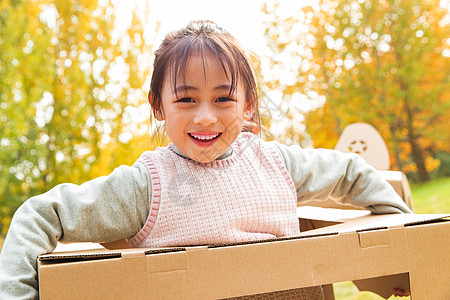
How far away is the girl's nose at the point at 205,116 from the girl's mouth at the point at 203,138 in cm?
3

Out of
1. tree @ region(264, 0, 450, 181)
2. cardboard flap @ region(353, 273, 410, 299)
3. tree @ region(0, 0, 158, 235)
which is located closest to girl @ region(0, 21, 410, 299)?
cardboard flap @ region(353, 273, 410, 299)

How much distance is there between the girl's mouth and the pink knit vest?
50mm

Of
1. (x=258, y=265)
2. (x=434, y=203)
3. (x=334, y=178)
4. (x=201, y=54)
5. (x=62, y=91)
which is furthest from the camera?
(x=434, y=203)

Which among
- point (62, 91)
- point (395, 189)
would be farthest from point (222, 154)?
point (62, 91)

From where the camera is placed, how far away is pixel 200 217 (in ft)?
2.37

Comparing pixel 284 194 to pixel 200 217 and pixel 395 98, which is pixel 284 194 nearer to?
pixel 200 217

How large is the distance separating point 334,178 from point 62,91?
2076 mm

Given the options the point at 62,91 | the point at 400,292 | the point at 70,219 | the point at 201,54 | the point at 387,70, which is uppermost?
the point at 387,70

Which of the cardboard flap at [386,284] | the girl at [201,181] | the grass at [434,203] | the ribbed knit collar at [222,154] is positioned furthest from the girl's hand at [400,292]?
the grass at [434,203]

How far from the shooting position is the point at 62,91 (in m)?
2.60

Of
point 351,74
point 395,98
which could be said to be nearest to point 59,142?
point 351,74

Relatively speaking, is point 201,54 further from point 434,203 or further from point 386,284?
point 434,203

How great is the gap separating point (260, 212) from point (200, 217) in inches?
3.9

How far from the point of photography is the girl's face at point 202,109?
0.72 m
